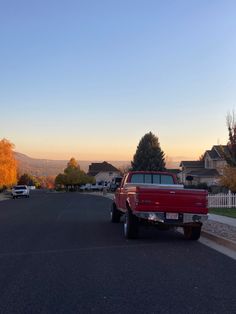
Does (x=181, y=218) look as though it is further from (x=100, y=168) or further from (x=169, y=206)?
(x=100, y=168)

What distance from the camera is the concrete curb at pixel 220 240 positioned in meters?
12.5

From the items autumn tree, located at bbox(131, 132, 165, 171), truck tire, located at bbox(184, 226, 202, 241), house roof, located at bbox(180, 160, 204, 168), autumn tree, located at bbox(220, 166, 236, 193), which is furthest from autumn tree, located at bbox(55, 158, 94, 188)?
truck tire, located at bbox(184, 226, 202, 241)

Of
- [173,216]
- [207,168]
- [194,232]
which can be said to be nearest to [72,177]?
[207,168]

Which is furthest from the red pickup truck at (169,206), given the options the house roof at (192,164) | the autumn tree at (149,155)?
the house roof at (192,164)

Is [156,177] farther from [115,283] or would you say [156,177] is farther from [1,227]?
[115,283]

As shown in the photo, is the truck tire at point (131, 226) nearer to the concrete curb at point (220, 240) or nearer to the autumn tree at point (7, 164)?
the concrete curb at point (220, 240)

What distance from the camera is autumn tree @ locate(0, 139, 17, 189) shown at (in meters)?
→ 71.2

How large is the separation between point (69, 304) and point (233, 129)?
95.6 ft

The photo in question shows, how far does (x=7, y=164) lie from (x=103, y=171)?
77.5 metres

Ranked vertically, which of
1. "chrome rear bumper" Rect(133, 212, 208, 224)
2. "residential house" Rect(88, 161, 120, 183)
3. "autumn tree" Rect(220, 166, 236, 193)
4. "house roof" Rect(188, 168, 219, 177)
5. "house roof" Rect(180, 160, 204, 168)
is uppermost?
"residential house" Rect(88, 161, 120, 183)

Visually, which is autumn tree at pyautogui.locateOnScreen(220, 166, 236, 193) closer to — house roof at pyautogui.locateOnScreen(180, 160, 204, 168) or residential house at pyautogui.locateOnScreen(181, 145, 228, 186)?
residential house at pyautogui.locateOnScreen(181, 145, 228, 186)

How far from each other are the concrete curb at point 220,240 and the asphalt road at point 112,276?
575 mm

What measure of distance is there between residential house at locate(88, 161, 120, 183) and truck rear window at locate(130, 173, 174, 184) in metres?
123

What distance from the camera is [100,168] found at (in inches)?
6093
